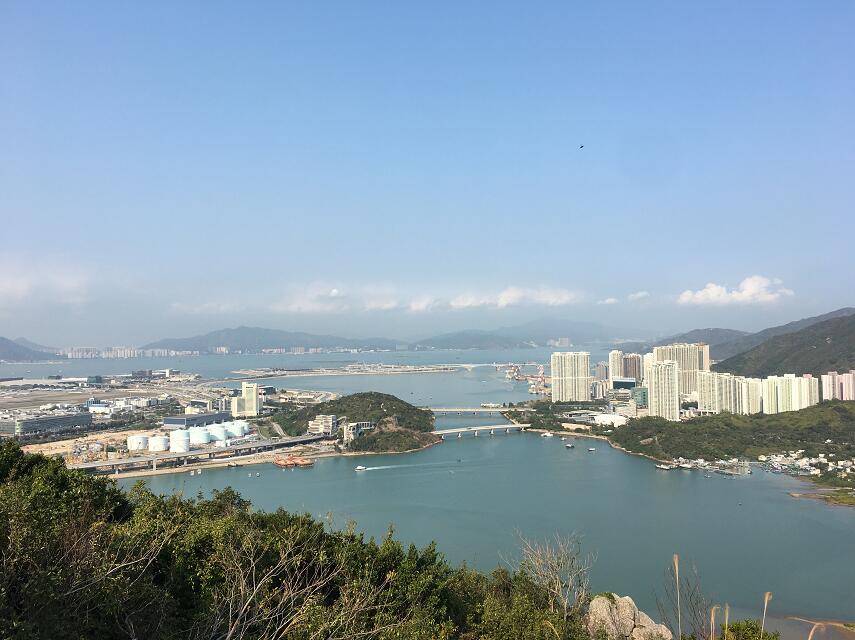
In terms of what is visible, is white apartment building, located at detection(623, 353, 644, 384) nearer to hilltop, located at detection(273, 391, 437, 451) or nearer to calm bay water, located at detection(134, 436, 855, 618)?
hilltop, located at detection(273, 391, 437, 451)

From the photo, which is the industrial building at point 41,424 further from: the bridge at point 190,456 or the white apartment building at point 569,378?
the white apartment building at point 569,378

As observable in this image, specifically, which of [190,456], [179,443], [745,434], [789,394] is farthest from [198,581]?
[789,394]

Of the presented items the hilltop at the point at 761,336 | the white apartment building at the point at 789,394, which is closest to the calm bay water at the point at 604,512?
the white apartment building at the point at 789,394

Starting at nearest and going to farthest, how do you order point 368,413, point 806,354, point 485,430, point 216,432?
point 216,432, point 368,413, point 485,430, point 806,354

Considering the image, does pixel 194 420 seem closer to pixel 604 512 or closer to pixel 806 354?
pixel 604 512

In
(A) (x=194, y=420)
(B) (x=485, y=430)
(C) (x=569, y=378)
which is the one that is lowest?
(B) (x=485, y=430)

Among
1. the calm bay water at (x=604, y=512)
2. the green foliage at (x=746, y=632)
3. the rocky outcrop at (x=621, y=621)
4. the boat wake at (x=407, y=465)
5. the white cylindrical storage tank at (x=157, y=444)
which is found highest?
the green foliage at (x=746, y=632)
